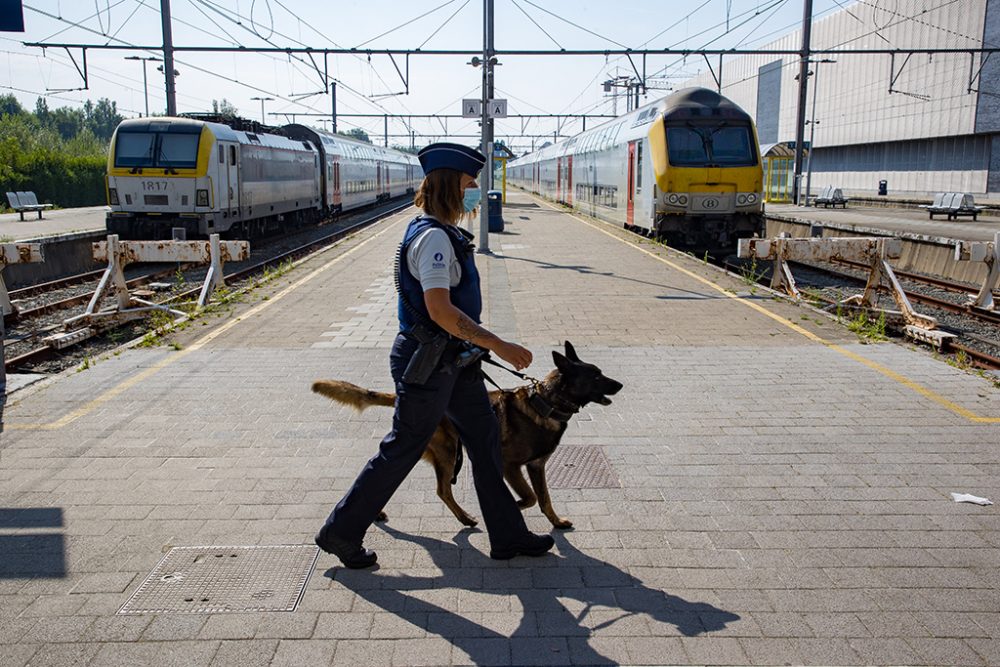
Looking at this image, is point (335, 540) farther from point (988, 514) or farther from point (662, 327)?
point (662, 327)

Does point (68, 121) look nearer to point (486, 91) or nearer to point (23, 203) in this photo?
point (23, 203)

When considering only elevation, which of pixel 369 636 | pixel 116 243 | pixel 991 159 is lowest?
pixel 369 636

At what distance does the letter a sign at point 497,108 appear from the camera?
1883cm

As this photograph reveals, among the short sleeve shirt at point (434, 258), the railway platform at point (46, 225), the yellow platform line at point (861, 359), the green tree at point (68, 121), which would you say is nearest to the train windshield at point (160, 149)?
the railway platform at point (46, 225)

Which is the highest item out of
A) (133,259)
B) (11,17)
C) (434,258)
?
(11,17)

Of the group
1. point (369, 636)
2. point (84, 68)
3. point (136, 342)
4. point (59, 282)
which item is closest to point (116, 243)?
point (136, 342)

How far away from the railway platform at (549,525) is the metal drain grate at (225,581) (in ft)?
0.04

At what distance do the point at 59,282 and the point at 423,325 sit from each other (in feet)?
45.1

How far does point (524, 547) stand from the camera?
13.3 feet

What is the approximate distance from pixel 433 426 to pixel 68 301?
437 inches

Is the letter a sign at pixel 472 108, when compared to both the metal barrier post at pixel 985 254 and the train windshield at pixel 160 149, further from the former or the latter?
the metal barrier post at pixel 985 254

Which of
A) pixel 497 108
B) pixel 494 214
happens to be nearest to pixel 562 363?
pixel 497 108

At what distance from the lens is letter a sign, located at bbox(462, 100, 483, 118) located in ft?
61.9

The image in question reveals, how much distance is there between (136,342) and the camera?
29.7ft
